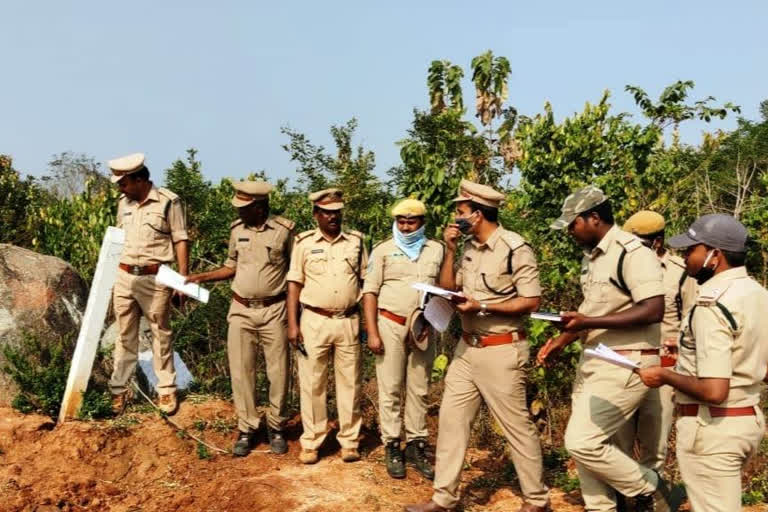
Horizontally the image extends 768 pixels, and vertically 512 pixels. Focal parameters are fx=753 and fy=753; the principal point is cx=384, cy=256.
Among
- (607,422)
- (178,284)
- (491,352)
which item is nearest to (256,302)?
(178,284)

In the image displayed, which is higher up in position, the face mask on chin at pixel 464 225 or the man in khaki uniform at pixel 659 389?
the face mask on chin at pixel 464 225

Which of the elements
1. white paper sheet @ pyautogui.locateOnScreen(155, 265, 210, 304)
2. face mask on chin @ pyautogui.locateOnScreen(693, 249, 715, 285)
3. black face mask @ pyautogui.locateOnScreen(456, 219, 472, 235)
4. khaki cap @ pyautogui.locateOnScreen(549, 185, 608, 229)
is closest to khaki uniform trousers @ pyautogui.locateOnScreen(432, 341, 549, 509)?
black face mask @ pyautogui.locateOnScreen(456, 219, 472, 235)

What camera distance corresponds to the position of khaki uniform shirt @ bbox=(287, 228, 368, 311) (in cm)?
568

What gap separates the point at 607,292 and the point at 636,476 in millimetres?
1052

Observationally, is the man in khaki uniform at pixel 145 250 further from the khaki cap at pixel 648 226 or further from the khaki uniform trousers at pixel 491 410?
the khaki cap at pixel 648 226

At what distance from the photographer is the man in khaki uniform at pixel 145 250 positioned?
6258 mm

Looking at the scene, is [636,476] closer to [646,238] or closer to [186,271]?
[646,238]

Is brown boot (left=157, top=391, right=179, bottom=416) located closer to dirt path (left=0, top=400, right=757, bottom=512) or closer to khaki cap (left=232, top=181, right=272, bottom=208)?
dirt path (left=0, top=400, right=757, bottom=512)

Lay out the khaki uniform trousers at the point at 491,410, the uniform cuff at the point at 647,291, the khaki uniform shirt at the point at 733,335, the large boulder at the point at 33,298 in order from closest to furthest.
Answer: the khaki uniform shirt at the point at 733,335 → the uniform cuff at the point at 647,291 → the khaki uniform trousers at the point at 491,410 → the large boulder at the point at 33,298

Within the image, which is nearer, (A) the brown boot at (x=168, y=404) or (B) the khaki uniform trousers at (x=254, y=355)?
(B) the khaki uniform trousers at (x=254, y=355)

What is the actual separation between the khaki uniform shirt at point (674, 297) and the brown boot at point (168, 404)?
4.05 meters

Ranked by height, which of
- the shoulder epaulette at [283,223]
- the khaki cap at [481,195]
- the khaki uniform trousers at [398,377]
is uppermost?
the khaki cap at [481,195]

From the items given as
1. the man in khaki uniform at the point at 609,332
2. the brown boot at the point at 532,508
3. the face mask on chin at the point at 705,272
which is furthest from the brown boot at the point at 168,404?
the face mask on chin at the point at 705,272

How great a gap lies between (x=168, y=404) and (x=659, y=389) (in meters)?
4.04
